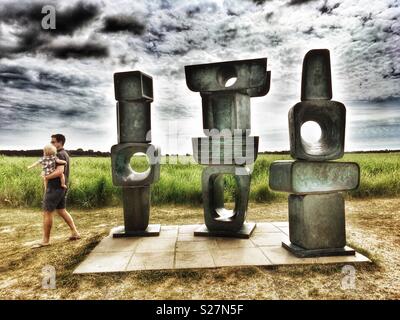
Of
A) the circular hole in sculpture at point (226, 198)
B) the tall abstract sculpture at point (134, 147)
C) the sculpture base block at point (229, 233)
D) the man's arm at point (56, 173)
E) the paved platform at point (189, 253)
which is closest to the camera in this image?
the paved platform at point (189, 253)

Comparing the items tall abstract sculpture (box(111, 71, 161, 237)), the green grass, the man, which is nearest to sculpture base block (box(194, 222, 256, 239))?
tall abstract sculpture (box(111, 71, 161, 237))

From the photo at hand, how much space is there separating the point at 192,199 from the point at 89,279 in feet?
16.4

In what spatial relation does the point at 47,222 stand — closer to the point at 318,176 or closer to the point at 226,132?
the point at 226,132

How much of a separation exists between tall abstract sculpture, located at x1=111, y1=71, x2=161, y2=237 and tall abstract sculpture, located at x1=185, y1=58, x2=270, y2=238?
2.44ft

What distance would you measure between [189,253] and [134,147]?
1910 mm

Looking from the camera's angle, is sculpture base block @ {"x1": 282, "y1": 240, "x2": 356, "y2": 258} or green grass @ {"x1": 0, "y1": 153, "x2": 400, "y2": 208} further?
green grass @ {"x1": 0, "y1": 153, "x2": 400, "y2": 208}

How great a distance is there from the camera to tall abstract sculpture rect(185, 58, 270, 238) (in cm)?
499

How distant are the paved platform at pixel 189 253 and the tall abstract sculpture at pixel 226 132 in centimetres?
34

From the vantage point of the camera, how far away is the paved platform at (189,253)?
402 centimetres

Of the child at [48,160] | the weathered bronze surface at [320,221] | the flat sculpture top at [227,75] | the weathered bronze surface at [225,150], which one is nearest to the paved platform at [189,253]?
the weathered bronze surface at [320,221]

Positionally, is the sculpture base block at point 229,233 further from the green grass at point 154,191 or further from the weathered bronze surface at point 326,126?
the green grass at point 154,191

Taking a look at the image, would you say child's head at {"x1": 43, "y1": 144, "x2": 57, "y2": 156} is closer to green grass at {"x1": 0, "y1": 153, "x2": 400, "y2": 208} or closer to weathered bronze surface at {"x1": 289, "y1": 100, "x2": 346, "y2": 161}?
weathered bronze surface at {"x1": 289, "y1": 100, "x2": 346, "y2": 161}

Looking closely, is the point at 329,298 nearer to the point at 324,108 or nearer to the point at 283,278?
the point at 283,278

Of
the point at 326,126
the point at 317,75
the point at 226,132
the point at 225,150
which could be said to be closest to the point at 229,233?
the point at 225,150
